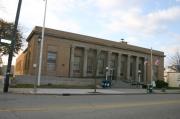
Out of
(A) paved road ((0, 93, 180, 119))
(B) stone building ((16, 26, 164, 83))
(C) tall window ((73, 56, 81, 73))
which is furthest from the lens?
(C) tall window ((73, 56, 81, 73))

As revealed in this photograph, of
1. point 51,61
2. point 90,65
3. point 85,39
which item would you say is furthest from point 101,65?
point 51,61

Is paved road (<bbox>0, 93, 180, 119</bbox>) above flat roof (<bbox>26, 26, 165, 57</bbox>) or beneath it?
beneath

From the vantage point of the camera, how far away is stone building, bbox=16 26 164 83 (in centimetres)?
4509

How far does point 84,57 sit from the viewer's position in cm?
4975

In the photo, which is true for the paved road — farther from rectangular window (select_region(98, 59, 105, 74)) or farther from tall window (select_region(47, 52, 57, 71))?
rectangular window (select_region(98, 59, 105, 74))

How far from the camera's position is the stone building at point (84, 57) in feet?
148

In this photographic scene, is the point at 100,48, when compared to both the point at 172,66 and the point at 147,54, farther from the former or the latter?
the point at 172,66

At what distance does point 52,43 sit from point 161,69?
31.4 meters

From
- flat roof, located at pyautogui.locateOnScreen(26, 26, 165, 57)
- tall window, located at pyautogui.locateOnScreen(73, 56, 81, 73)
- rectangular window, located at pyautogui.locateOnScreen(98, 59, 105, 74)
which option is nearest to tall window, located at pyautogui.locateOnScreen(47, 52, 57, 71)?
flat roof, located at pyautogui.locateOnScreen(26, 26, 165, 57)

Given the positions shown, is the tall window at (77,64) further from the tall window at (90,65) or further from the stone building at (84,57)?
the tall window at (90,65)

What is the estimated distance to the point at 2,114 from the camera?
10156 millimetres

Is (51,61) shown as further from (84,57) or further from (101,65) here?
(101,65)

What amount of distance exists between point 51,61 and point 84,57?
23.1ft

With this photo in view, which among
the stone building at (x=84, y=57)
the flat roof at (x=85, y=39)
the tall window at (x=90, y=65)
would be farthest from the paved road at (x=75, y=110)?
the tall window at (x=90, y=65)
